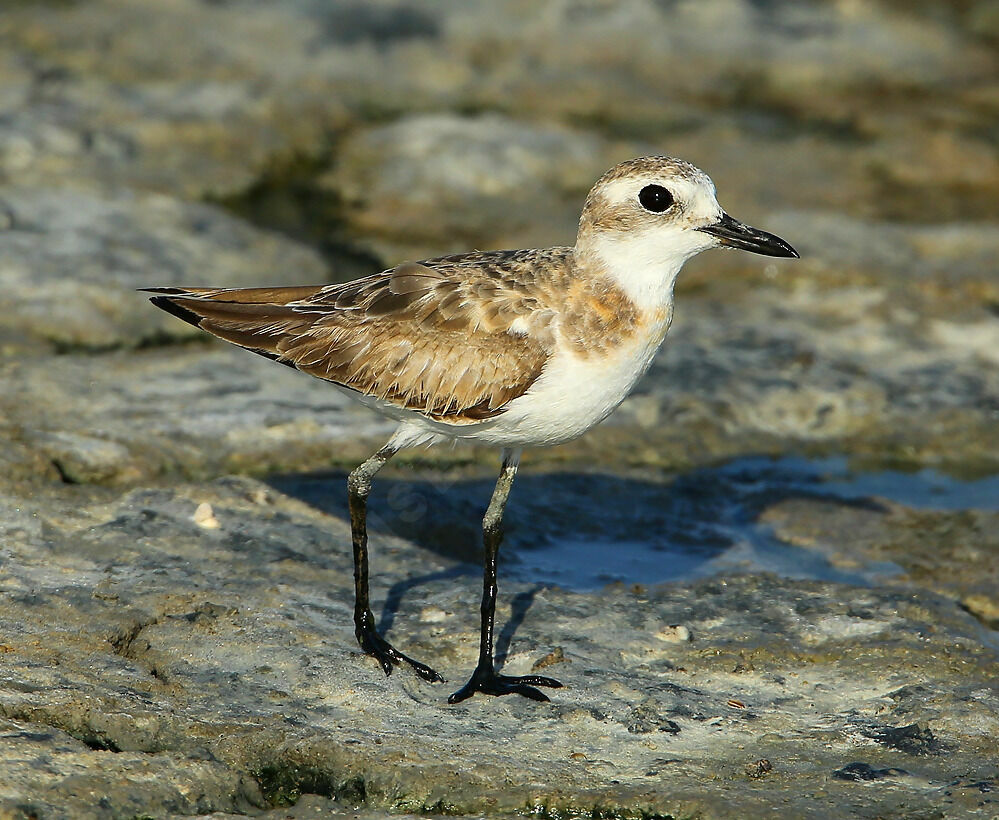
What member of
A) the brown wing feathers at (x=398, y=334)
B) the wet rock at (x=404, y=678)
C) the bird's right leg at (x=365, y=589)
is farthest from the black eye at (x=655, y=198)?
the wet rock at (x=404, y=678)

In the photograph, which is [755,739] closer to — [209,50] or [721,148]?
[721,148]

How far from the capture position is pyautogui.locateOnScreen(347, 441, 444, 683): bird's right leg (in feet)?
18.0

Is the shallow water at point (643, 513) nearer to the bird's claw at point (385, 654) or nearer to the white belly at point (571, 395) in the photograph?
the bird's claw at point (385, 654)

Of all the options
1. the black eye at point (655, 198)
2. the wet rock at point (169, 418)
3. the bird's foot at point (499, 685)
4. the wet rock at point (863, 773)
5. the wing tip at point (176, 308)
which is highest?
the black eye at point (655, 198)

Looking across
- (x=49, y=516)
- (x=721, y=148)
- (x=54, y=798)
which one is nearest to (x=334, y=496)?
(x=49, y=516)

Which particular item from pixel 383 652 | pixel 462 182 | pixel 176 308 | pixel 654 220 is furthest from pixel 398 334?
pixel 462 182

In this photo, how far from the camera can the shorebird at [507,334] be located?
18.2 feet

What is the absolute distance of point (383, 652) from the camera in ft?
17.9

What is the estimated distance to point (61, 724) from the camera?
15.0 ft

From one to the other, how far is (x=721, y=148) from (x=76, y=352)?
19.2ft

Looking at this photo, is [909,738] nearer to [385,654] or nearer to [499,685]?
[499,685]

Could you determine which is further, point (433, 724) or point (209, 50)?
point (209, 50)

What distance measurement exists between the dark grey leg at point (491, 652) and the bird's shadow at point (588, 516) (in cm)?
59

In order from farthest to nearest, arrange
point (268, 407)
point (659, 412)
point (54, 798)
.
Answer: point (659, 412) → point (268, 407) → point (54, 798)
